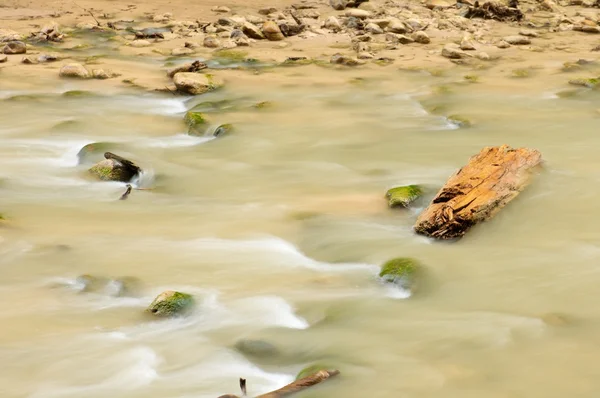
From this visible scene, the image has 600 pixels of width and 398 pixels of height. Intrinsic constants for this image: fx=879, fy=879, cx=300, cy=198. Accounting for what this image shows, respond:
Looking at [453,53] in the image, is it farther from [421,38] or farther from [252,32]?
[252,32]

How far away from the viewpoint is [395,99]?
28.8ft

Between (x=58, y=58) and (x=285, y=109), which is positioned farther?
(x=58, y=58)

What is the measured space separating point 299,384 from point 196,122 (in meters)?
4.88

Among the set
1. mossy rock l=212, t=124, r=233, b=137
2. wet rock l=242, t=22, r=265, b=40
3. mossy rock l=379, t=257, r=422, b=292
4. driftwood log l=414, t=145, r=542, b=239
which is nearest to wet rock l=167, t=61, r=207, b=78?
wet rock l=242, t=22, r=265, b=40

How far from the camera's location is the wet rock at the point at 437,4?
1311 cm

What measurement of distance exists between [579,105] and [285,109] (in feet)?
9.04

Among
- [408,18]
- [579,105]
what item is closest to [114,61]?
[408,18]

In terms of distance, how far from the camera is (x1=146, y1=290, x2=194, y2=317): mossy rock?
4.16 meters

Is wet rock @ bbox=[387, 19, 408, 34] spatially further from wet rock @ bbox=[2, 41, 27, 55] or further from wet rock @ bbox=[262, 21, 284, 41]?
wet rock @ bbox=[2, 41, 27, 55]

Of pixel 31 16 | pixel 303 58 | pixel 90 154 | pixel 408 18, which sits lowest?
pixel 90 154

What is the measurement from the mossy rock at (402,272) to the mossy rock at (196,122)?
11.8 feet

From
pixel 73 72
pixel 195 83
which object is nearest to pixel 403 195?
pixel 195 83

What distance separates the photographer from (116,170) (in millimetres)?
6469

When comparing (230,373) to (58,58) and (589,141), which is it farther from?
(58,58)
